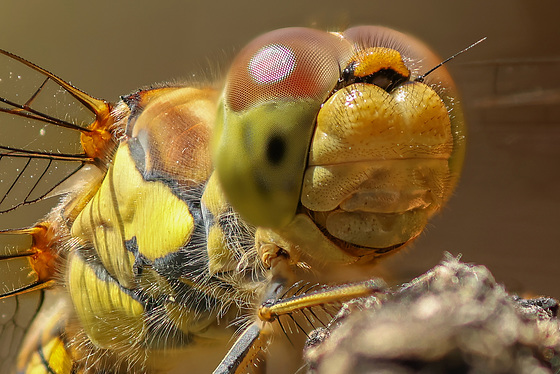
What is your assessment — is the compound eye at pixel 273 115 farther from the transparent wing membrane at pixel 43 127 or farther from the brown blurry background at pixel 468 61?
the brown blurry background at pixel 468 61

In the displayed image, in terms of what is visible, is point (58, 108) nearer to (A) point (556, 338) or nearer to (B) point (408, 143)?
(B) point (408, 143)

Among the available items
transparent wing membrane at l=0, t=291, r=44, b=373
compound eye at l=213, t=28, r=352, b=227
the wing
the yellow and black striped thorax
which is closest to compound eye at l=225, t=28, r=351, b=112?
compound eye at l=213, t=28, r=352, b=227

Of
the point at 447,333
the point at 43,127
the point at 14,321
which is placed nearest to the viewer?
the point at 447,333

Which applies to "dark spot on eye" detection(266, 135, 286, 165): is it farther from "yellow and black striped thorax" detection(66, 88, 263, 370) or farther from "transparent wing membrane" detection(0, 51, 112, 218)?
"transparent wing membrane" detection(0, 51, 112, 218)

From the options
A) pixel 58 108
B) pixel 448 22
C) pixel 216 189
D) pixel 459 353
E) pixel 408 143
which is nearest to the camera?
pixel 459 353

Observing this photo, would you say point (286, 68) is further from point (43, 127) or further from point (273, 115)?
point (43, 127)

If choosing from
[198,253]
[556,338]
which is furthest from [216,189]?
[556,338]

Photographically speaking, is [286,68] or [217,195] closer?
[286,68]

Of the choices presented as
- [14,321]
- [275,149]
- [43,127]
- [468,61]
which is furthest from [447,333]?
[468,61]
